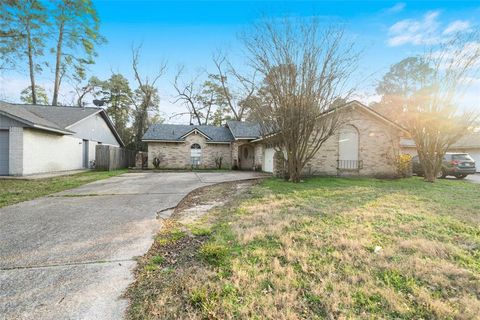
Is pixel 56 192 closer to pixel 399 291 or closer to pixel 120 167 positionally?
pixel 399 291

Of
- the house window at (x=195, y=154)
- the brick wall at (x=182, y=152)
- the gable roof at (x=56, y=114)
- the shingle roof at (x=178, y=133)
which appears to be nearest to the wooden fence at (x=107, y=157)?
the gable roof at (x=56, y=114)

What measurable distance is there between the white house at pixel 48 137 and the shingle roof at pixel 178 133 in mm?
4105

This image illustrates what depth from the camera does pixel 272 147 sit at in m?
13.5

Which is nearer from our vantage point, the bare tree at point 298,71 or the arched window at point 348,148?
the bare tree at point 298,71

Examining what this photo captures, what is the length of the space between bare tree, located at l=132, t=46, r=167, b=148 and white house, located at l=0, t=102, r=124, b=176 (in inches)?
224

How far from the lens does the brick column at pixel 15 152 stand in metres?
10.7

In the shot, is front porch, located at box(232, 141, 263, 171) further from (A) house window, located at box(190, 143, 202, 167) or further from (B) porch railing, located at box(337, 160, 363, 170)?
(B) porch railing, located at box(337, 160, 363, 170)

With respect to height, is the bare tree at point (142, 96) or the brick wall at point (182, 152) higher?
the bare tree at point (142, 96)

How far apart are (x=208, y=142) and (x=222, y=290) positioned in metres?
18.0

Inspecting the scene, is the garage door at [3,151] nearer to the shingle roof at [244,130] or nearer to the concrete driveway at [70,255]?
the concrete driveway at [70,255]

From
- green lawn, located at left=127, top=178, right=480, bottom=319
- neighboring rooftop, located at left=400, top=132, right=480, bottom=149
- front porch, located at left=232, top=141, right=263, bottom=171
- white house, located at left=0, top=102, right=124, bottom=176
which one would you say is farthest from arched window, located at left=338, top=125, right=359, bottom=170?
white house, located at left=0, top=102, right=124, bottom=176

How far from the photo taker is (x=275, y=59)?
909 centimetres

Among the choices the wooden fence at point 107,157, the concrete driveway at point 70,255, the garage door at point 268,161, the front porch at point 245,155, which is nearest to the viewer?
the concrete driveway at point 70,255

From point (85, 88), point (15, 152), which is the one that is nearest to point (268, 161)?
point (15, 152)
